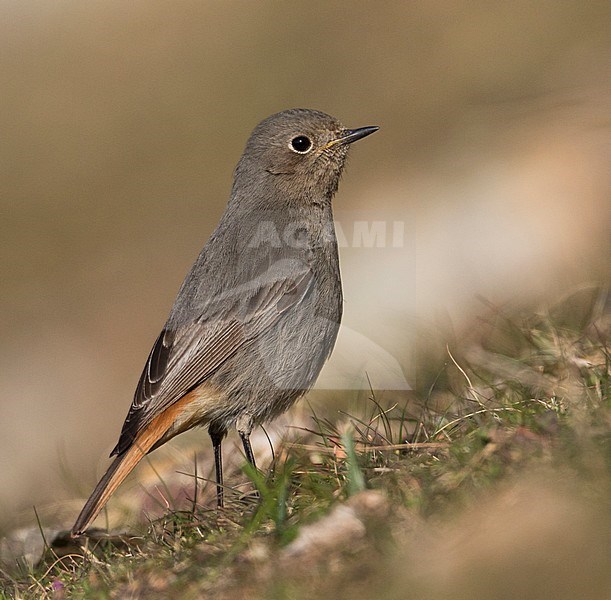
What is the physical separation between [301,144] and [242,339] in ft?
4.83

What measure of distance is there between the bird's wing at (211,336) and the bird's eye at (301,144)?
35.7 inches

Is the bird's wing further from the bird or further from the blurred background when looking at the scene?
the blurred background

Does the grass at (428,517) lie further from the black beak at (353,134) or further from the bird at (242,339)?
the black beak at (353,134)

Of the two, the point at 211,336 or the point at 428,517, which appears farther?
the point at 211,336

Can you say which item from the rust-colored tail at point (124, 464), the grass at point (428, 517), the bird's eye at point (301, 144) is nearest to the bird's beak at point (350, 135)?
the bird's eye at point (301, 144)

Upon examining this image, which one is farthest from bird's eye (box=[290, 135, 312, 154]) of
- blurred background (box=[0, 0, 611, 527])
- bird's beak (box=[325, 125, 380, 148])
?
blurred background (box=[0, 0, 611, 527])

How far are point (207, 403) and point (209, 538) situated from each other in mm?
1555


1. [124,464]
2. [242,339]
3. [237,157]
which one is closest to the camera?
[124,464]

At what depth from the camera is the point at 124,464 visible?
574cm

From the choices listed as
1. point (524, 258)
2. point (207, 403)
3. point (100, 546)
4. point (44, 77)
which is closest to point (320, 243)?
point (207, 403)

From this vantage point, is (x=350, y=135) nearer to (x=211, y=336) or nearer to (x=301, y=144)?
(x=301, y=144)

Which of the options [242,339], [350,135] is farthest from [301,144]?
[242,339]

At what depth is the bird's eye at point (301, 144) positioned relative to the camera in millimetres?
6609

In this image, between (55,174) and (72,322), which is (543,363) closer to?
(72,322)
